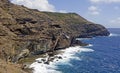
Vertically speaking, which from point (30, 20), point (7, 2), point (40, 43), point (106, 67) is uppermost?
point (7, 2)

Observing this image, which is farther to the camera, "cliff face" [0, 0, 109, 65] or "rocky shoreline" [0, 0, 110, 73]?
"cliff face" [0, 0, 109, 65]

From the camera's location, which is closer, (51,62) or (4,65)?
(4,65)

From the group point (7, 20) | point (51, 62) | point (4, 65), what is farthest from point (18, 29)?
point (4, 65)

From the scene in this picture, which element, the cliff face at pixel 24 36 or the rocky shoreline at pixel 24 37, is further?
the cliff face at pixel 24 36

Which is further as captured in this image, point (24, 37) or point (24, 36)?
point (24, 36)

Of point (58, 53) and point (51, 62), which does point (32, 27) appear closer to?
point (58, 53)

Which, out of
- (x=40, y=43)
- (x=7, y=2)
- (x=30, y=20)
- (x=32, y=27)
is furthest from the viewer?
(x=7, y=2)

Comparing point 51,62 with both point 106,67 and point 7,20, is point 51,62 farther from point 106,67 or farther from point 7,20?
point 7,20

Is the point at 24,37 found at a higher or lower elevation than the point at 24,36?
lower

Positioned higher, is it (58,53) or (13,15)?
(13,15)

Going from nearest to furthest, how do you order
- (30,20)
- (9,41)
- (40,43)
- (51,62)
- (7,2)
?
1. (9,41)
2. (51,62)
3. (40,43)
4. (30,20)
5. (7,2)
